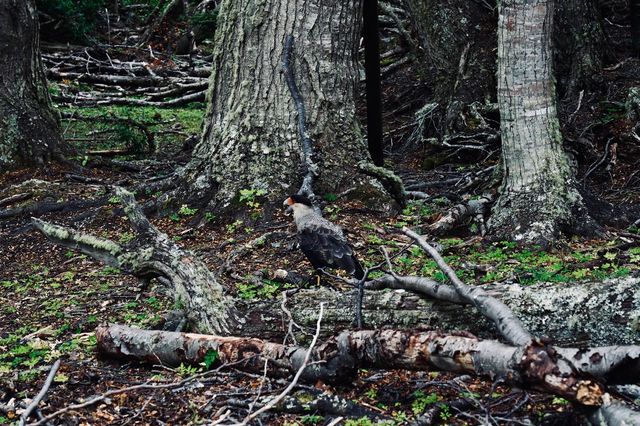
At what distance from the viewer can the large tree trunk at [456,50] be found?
472 inches

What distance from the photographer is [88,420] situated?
4.06 m

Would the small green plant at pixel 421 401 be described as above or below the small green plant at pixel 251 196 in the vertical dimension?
below

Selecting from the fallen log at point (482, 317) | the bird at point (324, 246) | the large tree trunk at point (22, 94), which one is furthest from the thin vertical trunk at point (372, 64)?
the large tree trunk at point (22, 94)

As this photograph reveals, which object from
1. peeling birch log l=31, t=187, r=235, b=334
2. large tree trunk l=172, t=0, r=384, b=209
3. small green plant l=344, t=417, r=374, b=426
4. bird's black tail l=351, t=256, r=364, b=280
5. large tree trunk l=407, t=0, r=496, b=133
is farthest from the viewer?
large tree trunk l=407, t=0, r=496, b=133

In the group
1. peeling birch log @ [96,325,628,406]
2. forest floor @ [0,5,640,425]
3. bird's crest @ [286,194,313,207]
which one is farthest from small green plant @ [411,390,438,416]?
bird's crest @ [286,194,313,207]

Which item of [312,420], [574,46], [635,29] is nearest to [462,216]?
[312,420]

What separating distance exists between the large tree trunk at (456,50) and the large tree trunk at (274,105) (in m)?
4.01

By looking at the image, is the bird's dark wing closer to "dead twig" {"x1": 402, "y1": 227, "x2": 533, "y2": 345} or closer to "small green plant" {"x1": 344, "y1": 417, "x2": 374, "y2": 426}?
"dead twig" {"x1": 402, "y1": 227, "x2": 533, "y2": 345}

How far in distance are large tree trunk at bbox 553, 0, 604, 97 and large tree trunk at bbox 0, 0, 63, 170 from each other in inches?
303

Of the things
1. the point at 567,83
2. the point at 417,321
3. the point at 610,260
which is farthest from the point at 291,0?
the point at 567,83

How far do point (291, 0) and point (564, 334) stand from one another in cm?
507

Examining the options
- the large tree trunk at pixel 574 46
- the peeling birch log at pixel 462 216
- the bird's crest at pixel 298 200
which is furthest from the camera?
the large tree trunk at pixel 574 46

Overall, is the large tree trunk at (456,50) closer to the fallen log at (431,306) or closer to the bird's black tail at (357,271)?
the bird's black tail at (357,271)

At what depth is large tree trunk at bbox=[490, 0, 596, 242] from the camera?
723 cm
